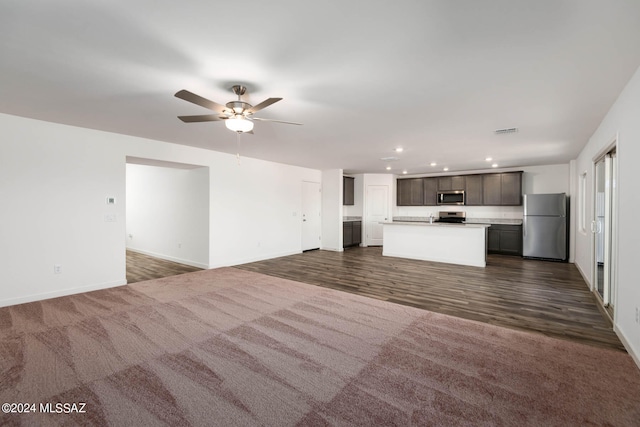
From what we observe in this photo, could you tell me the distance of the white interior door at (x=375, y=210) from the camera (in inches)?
371

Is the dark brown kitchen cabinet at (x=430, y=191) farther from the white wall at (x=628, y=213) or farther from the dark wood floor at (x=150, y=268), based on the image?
the dark wood floor at (x=150, y=268)

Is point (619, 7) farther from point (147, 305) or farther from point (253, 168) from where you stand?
point (253, 168)

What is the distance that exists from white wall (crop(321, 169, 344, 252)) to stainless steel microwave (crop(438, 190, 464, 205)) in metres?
3.18

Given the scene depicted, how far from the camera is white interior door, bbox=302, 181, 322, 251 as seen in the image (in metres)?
8.27

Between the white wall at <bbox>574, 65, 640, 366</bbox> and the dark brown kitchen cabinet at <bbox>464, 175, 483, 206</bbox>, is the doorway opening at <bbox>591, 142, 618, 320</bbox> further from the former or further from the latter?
the dark brown kitchen cabinet at <bbox>464, 175, 483, 206</bbox>

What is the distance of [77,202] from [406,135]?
5.15m

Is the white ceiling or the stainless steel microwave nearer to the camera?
the white ceiling

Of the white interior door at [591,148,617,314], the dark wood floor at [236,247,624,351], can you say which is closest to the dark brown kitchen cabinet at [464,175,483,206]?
the dark wood floor at [236,247,624,351]

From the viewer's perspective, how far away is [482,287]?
178 inches

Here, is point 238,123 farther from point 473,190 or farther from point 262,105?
point 473,190

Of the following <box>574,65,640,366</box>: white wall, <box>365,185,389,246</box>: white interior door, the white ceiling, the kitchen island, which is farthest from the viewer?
<box>365,185,389,246</box>: white interior door

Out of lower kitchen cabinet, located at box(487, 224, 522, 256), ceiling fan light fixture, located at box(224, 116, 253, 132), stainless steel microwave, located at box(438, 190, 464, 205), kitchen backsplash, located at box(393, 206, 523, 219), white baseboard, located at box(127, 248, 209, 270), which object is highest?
ceiling fan light fixture, located at box(224, 116, 253, 132)

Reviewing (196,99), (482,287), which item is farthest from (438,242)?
(196,99)

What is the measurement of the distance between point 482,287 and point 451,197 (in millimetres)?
4626
